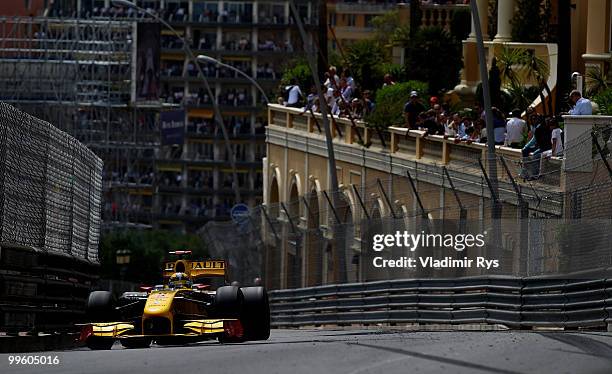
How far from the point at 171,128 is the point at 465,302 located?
216ft

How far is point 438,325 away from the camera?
35.3 meters

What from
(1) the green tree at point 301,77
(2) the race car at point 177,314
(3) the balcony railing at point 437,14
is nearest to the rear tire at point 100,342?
(2) the race car at point 177,314

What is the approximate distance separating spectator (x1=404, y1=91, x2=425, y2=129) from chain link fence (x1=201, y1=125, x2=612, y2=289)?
12.9ft

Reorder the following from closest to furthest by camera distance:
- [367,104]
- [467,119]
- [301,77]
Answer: [467,119] → [367,104] → [301,77]

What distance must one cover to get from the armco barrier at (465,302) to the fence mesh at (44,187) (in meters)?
5.66

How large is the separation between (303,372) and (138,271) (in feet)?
298

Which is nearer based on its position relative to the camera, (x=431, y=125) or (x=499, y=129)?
(x=499, y=129)

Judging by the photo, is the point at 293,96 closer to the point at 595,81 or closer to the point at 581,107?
the point at 595,81

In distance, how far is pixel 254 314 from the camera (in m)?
28.7

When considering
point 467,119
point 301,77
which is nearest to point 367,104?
point 467,119

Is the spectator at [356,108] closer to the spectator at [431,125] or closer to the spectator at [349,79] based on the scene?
the spectator at [349,79]

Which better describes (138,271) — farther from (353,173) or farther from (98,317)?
(98,317)

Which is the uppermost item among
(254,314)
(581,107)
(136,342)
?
(581,107)

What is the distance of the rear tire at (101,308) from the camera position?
28312 mm
